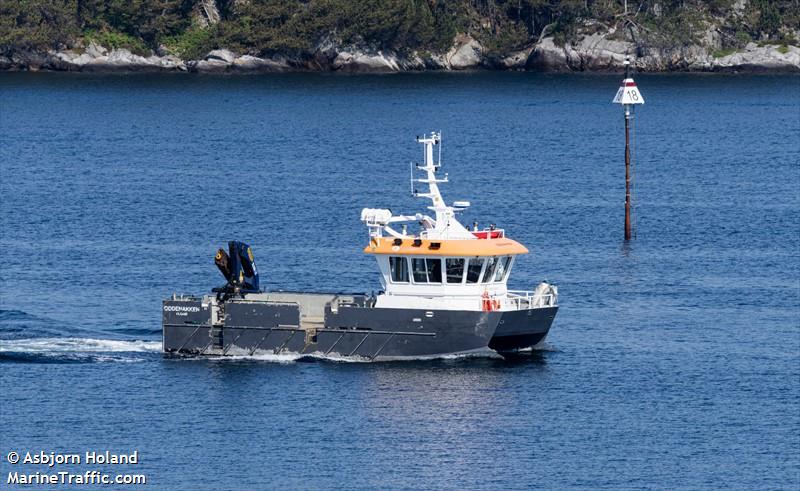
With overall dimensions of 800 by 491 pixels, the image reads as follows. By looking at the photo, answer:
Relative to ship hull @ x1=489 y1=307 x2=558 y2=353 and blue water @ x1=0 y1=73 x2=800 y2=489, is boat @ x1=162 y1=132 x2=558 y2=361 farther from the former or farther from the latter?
blue water @ x1=0 y1=73 x2=800 y2=489

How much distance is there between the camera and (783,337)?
77250mm

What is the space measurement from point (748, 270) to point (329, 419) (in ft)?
111

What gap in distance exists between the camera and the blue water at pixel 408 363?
61.9 metres

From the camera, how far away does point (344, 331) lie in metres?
72.4

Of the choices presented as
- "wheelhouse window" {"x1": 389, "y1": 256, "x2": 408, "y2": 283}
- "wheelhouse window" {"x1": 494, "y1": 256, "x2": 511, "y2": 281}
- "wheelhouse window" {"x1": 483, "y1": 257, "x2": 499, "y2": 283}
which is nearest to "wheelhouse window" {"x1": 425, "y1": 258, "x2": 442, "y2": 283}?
"wheelhouse window" {"x1": 389, "y1": 256, "x2": 408, "y2": 283}

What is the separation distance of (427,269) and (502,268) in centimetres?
300

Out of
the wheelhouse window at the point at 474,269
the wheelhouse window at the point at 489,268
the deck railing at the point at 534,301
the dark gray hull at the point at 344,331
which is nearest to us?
the dark gray hull at the point at 344,331

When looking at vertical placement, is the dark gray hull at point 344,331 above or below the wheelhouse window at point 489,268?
below

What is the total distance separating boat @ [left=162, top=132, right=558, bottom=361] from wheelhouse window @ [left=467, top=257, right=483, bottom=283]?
38 millimetres

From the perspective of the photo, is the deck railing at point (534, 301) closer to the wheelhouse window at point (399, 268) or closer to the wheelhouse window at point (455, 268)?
the wheelhouse window at point (455, 268)

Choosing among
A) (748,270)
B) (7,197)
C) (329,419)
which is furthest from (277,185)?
(329,419)

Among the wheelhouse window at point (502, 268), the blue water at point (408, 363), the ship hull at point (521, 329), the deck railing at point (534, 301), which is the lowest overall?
the blue water at point (408, 363)

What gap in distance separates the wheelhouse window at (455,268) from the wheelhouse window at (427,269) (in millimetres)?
347

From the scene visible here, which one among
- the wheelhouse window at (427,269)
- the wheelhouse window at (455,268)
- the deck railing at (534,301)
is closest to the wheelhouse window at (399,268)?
the wheelhouse window at (427,269)
